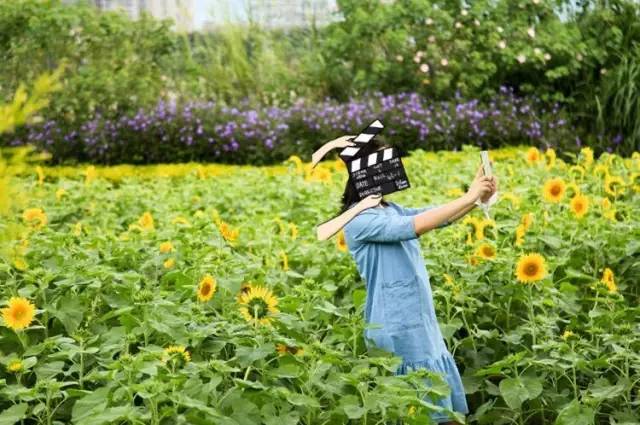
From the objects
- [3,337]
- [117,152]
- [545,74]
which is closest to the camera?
[3,337]

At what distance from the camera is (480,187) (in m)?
3.26

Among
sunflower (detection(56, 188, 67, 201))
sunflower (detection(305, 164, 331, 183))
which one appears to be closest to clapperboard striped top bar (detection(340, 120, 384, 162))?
sunflower (detection(305, 164, 331, 183))

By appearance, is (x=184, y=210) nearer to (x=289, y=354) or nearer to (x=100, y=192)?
(x=100, y=192)

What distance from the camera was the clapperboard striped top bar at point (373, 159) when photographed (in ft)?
11.1

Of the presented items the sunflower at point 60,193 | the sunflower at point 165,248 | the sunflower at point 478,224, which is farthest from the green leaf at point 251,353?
the sunflower at point 60,193

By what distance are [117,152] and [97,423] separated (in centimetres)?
938

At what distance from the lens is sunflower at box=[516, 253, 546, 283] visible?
3.70m

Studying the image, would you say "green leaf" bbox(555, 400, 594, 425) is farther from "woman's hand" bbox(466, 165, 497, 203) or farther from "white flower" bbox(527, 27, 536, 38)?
"white flower" bbox(527, 27, 536, 38)

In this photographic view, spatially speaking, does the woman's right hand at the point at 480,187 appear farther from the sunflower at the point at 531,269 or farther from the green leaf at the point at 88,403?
the green leaf at the point at 88,403

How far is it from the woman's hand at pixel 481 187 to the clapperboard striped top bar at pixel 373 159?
0.86ft

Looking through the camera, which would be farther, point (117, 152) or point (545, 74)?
point (545, 74)

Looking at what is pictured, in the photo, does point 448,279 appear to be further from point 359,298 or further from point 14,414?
point 14,414

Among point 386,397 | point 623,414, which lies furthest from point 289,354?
point 623,414

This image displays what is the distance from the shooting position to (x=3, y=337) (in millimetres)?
3420
